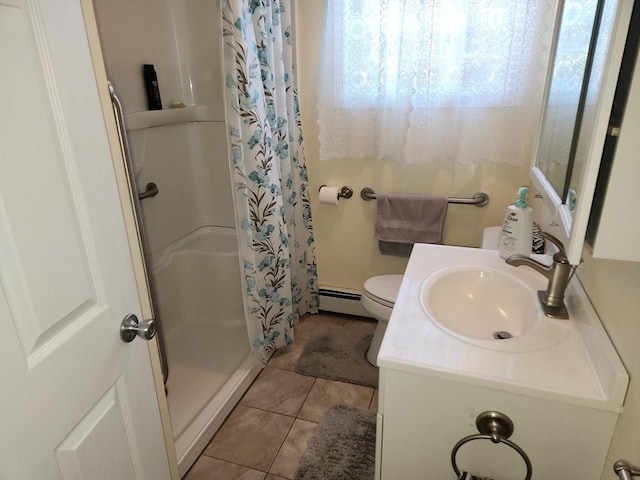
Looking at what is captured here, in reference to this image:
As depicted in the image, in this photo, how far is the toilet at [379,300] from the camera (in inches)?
77.5

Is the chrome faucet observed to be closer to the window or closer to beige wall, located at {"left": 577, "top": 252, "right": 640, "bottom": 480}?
beige wall, located at {"left": 577, "top": 252, "right": 640, "bottom": 480}

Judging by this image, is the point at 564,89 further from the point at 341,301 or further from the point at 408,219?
the point at 341,301

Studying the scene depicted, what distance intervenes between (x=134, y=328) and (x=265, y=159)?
1107 mm

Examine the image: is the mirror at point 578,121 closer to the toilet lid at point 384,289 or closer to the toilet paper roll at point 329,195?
the toilet lid at point 384,289

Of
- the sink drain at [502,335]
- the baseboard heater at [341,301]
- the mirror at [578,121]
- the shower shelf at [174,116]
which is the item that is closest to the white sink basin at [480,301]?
the sink drain at [502,335]

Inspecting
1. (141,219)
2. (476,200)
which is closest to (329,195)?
(476,200)

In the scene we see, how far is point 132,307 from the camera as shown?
929 millimetres

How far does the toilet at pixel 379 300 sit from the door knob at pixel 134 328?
1.24m

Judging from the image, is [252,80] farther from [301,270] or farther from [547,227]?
[547,227]

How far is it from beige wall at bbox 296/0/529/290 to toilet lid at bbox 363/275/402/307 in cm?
31

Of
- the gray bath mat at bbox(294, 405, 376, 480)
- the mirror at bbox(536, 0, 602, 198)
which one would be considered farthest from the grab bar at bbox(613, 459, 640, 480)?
the gray bath mat at bbox(294, 405, 376, 480)

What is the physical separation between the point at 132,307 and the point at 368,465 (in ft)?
3.74

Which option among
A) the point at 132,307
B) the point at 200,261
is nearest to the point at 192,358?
the point at 200,261

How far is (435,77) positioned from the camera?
1.90 metres
